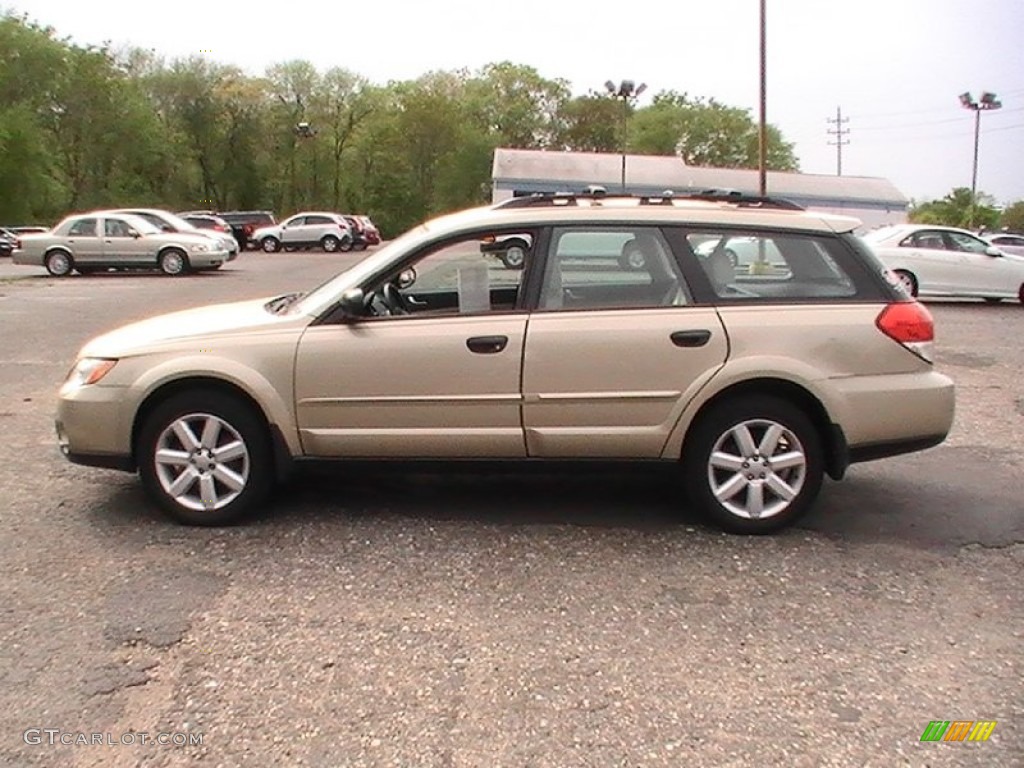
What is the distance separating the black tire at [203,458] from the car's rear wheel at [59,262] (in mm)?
20996

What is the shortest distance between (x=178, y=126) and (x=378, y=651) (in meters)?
64.7

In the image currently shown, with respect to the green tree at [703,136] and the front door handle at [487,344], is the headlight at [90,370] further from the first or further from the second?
the green tree at [703,136]

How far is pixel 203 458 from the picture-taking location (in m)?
4.48

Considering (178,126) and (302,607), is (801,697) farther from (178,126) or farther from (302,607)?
(178,126)

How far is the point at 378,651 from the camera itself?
10.8ft

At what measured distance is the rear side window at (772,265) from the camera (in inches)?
177

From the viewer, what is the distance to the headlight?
176 inches

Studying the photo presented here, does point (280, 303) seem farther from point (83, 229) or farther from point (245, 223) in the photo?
point (245, 223)

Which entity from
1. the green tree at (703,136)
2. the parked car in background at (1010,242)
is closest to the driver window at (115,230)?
the parked car in background at (1010,242)

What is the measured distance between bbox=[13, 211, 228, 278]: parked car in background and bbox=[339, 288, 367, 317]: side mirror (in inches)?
782

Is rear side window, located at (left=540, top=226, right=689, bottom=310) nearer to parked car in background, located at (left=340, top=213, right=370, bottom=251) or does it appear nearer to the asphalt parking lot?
the asphalt parking lot

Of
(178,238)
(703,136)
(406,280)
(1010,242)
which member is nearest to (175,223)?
(178,238)

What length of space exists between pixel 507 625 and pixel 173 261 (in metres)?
21.5

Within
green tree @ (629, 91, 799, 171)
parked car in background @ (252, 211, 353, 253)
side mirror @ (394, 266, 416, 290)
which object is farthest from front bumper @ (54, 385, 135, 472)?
green tree @ (629, 91, 799, 171)
